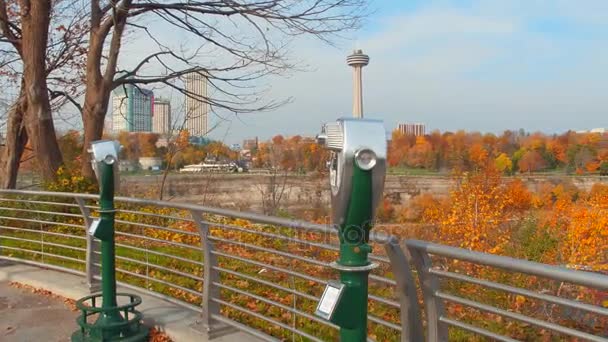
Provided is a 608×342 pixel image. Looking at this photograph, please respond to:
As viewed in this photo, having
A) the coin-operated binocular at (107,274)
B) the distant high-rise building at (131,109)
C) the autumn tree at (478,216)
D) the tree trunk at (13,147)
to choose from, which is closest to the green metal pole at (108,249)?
the coin-operated binocular at (107,274)

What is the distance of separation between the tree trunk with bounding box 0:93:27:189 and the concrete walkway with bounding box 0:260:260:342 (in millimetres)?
7937

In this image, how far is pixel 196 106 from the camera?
1573 cm

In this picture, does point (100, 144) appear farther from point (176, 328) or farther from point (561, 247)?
point (561, 247)

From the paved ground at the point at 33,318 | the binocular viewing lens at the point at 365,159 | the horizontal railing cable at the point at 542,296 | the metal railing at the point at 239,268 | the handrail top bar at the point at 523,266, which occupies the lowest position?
the paved ground at the point at 33,318

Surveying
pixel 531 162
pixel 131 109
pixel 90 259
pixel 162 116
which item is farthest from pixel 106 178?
pixel 531 162

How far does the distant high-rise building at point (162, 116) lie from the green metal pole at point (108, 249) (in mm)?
13534

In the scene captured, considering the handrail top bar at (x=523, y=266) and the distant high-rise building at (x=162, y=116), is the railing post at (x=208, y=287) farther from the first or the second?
the distant high-rise building at (x=162, y=116)

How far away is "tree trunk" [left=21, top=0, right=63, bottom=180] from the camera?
11531 millimetres

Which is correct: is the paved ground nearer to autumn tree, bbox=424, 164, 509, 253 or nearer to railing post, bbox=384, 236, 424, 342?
railing post, bbox=384, 236, 424, 342

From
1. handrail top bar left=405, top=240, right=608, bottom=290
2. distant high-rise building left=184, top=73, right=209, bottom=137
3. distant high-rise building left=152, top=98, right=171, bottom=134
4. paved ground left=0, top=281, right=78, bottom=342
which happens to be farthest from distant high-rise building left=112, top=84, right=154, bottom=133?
handrail top bar left=405, top=240, right=608, bottom=290

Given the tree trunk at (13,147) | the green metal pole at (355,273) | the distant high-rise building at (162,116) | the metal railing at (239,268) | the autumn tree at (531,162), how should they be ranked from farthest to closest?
the autumn tree at (531,162) < the distant high-rise building at (162,116) < the tree trunk at (13,147) < the metal railing at (239,268) < the green metal pole at (355,273)

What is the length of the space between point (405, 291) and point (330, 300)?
2.23 ft

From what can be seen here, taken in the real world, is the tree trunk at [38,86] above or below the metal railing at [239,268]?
above

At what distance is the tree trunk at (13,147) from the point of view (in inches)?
542
